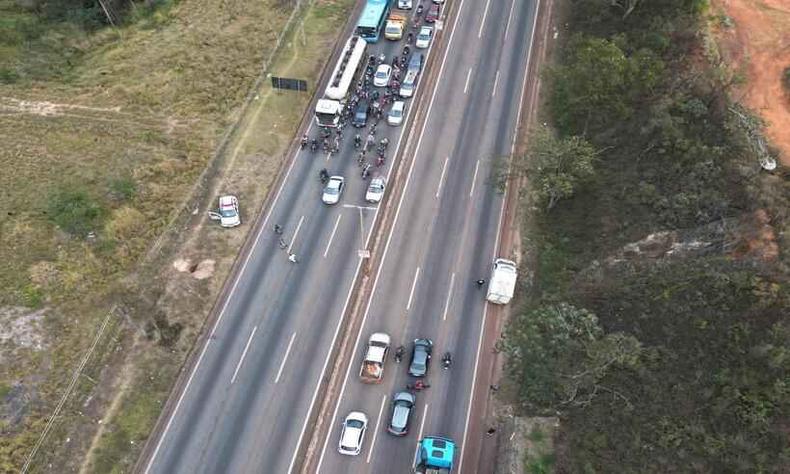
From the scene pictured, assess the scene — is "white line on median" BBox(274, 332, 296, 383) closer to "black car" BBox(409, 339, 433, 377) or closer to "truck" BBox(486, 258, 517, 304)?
"black car" BBox(409, 339, 433, 377)

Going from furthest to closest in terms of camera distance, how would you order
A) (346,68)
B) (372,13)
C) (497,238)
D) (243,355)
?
1. (372,13)
2. (346,68)
3. (497,238)
4. (243,355)

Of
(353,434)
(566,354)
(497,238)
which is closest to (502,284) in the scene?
(497,238)

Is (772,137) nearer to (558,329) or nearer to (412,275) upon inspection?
(558,329)

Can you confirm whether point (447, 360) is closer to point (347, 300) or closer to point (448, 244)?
point (347, 300)

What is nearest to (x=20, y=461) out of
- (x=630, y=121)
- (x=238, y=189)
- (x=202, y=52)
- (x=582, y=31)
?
(x=238, y=189)

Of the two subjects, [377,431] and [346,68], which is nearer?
[377,431]

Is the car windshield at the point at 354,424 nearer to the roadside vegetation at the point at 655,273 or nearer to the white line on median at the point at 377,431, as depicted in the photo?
the white line on median at the point at 377,431
